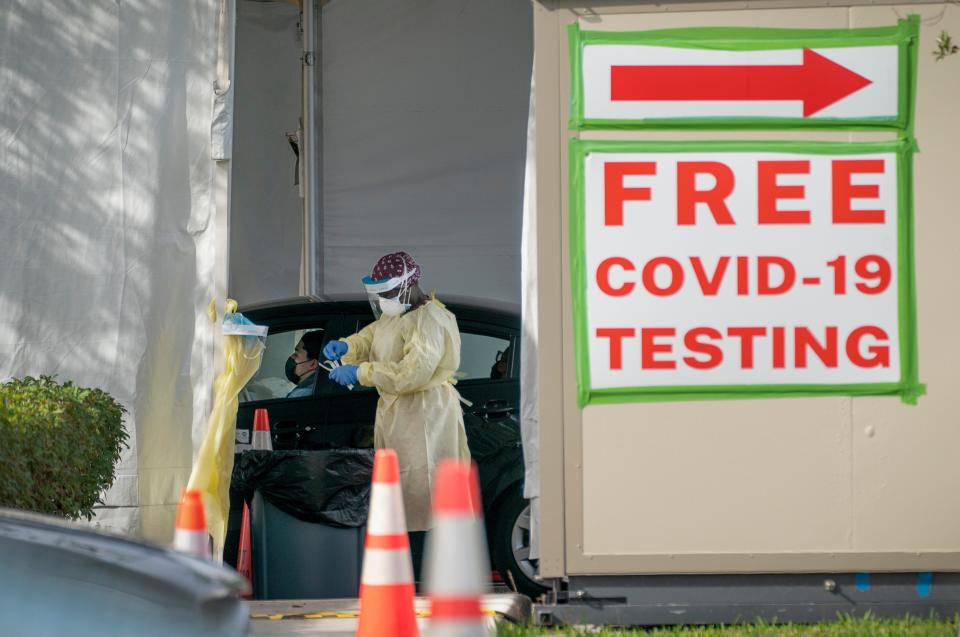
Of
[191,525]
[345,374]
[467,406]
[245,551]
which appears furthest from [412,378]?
[191,525]

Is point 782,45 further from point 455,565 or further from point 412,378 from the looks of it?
point 455,565

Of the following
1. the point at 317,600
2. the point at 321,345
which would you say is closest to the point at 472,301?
the point at 321,345

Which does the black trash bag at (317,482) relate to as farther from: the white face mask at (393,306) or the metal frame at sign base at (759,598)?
the metal frame at sign base at (759,598)

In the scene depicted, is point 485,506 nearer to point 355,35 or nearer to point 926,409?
point 926,409

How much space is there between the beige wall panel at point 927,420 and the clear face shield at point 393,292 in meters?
2.87

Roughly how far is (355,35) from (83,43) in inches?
173

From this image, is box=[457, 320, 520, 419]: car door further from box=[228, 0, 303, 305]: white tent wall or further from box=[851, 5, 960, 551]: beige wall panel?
box=[228, 0, 303, 305]: white tent wall

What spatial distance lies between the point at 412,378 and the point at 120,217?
1.75 meters

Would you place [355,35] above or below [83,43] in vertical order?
above

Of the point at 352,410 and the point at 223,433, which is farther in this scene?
the point at 352,410

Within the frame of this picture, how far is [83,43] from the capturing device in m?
6.94

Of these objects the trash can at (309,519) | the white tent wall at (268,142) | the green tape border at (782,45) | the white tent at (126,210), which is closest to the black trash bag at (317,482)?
the trash can at (309,519)

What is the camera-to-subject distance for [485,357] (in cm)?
814

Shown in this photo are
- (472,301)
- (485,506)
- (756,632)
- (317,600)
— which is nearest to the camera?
(756,632)
